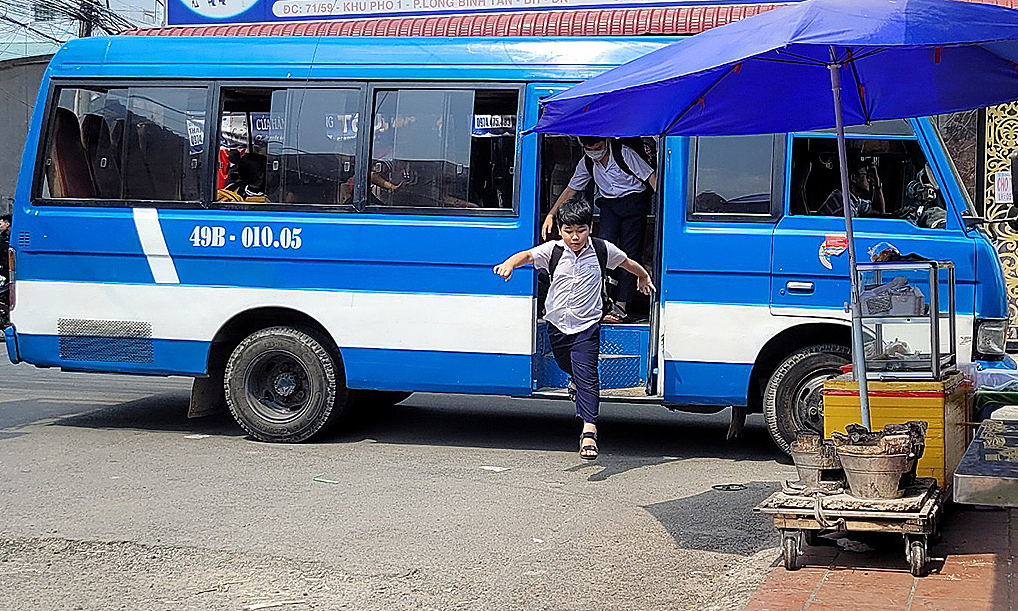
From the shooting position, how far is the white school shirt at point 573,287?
7.68 metres

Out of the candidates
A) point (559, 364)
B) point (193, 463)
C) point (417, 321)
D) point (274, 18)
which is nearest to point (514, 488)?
point (559, 364)

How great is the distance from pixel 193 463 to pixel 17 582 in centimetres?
279

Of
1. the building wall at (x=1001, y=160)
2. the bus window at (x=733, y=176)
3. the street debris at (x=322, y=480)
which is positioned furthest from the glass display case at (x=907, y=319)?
the building wall at (x=1001, y=160)

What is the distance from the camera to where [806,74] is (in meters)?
6.21

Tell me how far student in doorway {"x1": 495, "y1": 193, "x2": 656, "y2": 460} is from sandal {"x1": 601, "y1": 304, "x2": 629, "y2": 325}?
65cm

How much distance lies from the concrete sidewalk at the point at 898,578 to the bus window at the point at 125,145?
5.45m

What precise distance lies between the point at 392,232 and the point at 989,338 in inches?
159

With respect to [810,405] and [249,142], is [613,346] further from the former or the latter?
[249,142]

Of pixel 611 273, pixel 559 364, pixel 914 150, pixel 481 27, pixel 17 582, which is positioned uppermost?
pixel 481 27

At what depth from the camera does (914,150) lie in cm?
771

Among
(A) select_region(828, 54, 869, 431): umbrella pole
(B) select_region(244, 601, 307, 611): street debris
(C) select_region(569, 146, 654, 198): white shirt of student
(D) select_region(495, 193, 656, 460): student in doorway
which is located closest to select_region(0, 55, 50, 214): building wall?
(C) select_region(569, 146, 654, 198): white shirt of student

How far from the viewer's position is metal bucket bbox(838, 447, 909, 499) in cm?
509

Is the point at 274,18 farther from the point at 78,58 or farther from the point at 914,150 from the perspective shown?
the point at 914,150

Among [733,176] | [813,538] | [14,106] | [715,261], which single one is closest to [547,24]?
[733,176]
